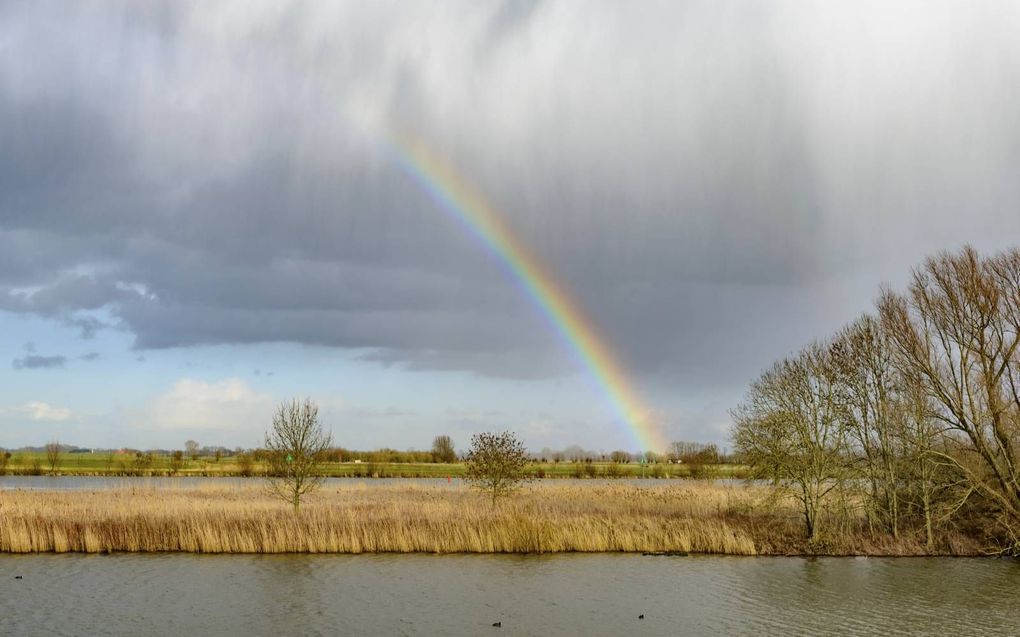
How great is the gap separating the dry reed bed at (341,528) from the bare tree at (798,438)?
2958 mm

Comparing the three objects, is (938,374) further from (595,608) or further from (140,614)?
(140,614)

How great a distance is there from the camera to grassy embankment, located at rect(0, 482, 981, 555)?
29.4 metres

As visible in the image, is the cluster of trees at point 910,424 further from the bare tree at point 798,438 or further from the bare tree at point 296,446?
the bare tree at point 296,446

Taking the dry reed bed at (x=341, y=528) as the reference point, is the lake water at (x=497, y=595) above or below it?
below

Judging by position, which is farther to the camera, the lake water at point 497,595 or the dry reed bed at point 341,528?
the dry reed bed at point 341,528

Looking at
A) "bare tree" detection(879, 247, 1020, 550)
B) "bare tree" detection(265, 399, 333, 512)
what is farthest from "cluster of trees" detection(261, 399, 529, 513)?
"bare tree" detection(879, 247, 1020, 550)

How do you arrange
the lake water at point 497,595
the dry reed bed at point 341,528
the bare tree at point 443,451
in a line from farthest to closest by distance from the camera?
the bare tree at point 443,451
the dry reed bed at point 341,528
the lake water at point 497,595

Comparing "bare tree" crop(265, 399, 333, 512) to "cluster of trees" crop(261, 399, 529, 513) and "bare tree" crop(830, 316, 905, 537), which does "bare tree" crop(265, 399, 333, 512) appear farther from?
"bare tree" crop(830, 316, 905, 537)

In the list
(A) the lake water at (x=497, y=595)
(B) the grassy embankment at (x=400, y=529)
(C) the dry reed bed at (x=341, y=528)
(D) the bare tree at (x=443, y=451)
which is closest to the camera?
(A) the lake water at (x=497, y=595)

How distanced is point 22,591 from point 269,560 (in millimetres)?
8147

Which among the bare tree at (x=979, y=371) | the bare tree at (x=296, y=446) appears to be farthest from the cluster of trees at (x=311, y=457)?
the bare tree at (x=979, y=371)

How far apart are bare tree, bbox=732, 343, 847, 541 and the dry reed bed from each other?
296 cm

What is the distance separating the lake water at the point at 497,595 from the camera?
1912cm

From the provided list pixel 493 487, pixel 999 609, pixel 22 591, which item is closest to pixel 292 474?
pixel 493 487
